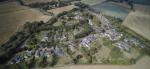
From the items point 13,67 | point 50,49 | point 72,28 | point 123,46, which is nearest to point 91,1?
point 72,28

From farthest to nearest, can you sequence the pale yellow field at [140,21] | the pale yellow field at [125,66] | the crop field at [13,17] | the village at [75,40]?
the pale yellow field at [140,21] < the crop field at [13,17] < the village at [75,40] < the pale yellow field at [125,66]

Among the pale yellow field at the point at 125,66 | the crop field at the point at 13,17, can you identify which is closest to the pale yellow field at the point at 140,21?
the pale yellow field at the point at 125,66

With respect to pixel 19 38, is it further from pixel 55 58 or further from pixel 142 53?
pixel 142 53

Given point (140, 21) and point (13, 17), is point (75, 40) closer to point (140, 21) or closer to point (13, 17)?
point (13, 17)

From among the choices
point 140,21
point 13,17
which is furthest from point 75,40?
point 140,21

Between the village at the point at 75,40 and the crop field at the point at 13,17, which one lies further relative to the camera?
the crop field at the point at 13,17

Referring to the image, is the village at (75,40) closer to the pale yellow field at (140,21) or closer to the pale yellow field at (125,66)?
the pale yellow field at (125,66)

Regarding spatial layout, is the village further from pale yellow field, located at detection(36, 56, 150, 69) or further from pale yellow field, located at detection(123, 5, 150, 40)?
pale yellow field, located at detection(123, 5, 150, 40)
